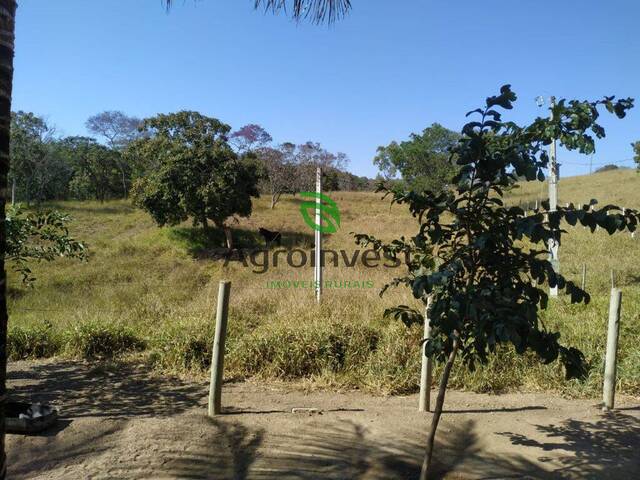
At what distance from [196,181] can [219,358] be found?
12129 millimetres

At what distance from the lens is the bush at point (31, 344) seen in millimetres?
5477

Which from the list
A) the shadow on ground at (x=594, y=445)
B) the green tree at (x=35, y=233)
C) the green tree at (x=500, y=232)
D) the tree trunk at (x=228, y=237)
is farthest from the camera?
the tree trunk at (x=228, y=237)

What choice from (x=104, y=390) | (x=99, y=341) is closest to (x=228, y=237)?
(x=99, y=341)

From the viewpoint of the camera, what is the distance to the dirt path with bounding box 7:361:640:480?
2.88 meters

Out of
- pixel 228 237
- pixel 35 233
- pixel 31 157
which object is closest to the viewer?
pixel 35 233

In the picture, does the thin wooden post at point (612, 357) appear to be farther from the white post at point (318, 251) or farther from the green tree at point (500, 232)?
the white post at point (318, 251)

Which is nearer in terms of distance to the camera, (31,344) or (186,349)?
(186,349)

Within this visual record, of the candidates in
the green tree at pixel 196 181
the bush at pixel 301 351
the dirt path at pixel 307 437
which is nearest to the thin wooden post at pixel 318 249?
the bush at pixel 301 351

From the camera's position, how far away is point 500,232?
206 cm

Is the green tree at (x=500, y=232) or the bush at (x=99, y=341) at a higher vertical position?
the green tree at (x=500, y=232)

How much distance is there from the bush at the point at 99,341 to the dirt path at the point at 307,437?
958 mm

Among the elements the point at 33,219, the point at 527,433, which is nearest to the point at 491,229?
the point at 527,433

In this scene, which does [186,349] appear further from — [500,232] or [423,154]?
[423,154]

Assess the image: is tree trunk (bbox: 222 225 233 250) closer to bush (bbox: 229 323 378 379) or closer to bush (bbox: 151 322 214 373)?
bush (bbox: 151 322 214 373)
